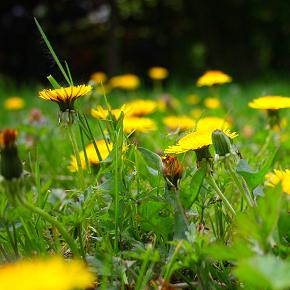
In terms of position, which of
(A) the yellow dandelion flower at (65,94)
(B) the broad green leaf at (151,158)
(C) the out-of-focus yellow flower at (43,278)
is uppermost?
(A) the yellow dandelion flower at (65,94)

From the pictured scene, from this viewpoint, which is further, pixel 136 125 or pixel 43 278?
pixel 136 125

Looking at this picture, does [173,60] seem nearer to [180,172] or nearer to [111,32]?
[111,32]

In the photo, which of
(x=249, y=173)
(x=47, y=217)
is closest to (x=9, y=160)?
(x=47, y=217)

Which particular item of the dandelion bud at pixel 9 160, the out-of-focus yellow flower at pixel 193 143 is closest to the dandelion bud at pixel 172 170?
the out-of-focus yellow flower at pixel 193 143

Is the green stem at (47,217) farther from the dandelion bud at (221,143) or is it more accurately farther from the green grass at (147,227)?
the dandelion bud at (221,143)

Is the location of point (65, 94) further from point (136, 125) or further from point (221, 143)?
point (136, 125)

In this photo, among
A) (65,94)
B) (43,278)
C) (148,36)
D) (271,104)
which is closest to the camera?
(43,278)
